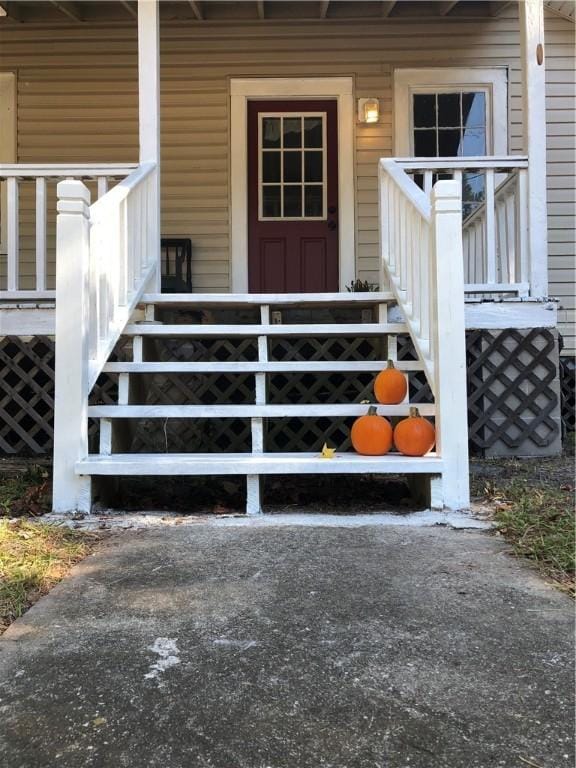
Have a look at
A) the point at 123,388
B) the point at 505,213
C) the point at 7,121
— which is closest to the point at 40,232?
the point at 123,388

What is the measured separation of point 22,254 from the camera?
6.18 metres

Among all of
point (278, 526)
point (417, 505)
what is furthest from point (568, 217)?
point (278, 526)

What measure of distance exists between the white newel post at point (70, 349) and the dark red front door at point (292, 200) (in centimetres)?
338

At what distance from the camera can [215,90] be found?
6.04m

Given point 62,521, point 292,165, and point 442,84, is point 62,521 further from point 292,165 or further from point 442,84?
point 442,84

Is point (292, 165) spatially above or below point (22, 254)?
above

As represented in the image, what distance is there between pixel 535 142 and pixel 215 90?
3106 millimetres

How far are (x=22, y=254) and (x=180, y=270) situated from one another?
1.59 metres

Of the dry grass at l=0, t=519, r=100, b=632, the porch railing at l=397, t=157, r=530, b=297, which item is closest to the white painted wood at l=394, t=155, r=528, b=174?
the porch railing at l=397, t=157, r=530, b=297

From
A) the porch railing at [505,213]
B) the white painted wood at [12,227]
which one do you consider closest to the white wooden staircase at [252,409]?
the porch railing at [505,213]

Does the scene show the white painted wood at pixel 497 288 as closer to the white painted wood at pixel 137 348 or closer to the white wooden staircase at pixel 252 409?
the white wooden staircase at pixel 252 409

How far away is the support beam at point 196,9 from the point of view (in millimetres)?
5557

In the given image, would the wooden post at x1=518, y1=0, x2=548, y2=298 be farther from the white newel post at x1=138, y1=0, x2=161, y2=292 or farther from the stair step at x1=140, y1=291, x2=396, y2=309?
the white newel post at x1=138, y1=0, x2=161, y2=292

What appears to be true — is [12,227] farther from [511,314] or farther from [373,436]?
[511,314]
